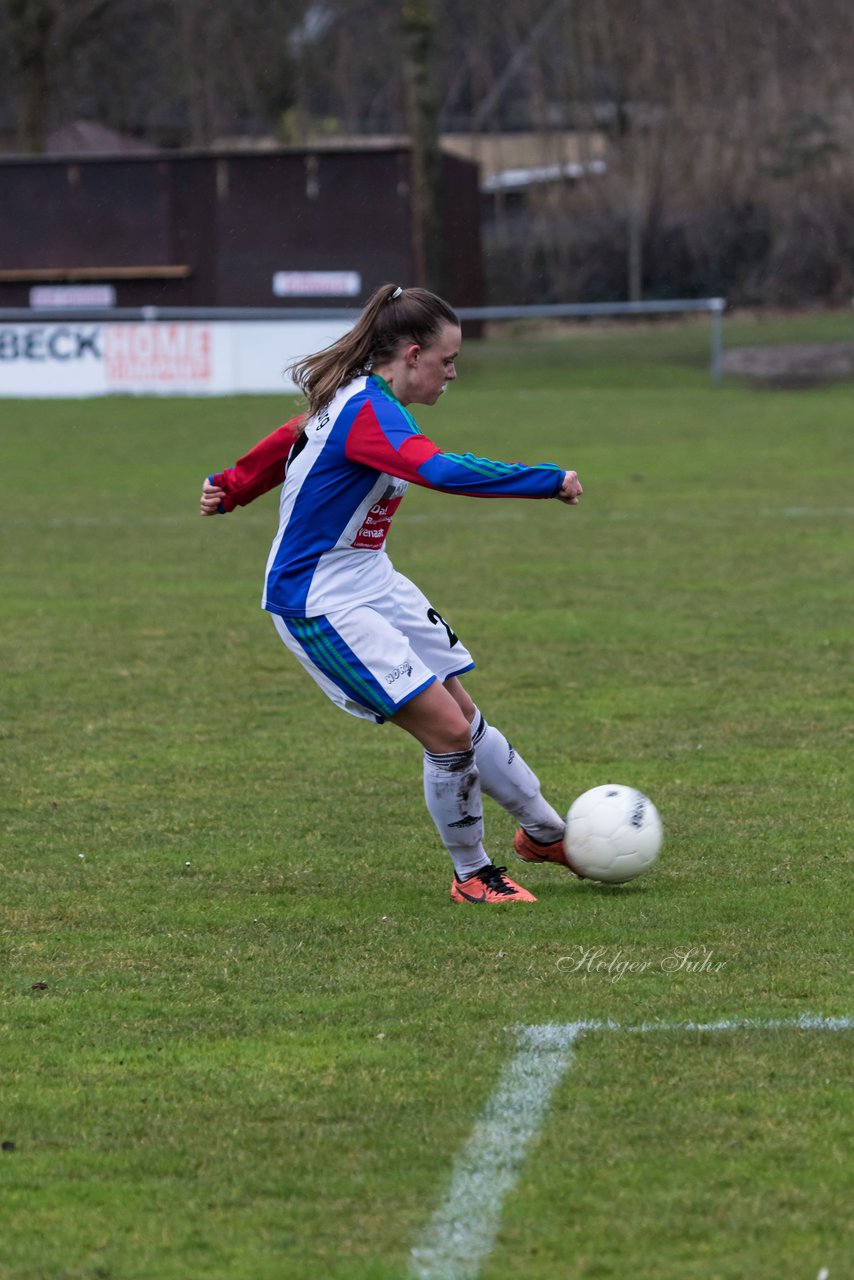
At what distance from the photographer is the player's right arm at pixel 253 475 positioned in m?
5.17

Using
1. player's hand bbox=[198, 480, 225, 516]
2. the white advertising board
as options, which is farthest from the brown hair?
the white advertising board

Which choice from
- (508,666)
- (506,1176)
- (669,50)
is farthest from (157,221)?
(506,1176)

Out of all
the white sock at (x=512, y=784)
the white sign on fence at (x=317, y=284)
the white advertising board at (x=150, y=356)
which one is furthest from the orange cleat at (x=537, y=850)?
the white sign on fence at (x=317, y=284)

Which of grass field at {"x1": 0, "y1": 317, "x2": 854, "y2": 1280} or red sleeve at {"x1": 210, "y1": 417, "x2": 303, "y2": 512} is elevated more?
red sleeve at {"x1": 210, "y1": 417, "x2": 303, "y2": 512}

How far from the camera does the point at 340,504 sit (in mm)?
4895

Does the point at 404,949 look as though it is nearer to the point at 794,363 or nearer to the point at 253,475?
the point at 253,475

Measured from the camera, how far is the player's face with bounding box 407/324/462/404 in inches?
190

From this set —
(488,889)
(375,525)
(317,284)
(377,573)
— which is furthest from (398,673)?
(317,284)

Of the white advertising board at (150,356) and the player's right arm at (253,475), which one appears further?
the white advertising board at (150,356)

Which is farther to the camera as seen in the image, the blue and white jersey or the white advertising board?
the white advertising board

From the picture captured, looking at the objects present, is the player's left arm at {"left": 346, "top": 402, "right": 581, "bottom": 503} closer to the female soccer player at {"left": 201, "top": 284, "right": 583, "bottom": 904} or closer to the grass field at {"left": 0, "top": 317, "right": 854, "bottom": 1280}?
the female soccer player at {"left": 201, "top": 284, "right": 583, "bottom": 904}

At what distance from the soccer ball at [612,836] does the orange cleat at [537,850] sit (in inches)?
2.8

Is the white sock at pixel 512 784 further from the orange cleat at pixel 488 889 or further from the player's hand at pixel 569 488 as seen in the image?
the player's hand at pixel 569 488

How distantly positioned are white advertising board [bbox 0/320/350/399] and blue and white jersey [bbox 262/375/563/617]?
67.4 ft
